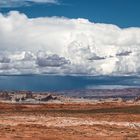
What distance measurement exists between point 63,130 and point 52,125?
5.81 metres

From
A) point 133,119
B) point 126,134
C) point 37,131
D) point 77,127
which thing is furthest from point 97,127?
point 133,119

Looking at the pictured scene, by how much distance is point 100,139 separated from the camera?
53.1 meters

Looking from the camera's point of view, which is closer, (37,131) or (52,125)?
(37,131)

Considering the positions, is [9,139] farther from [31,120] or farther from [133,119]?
[133,119]

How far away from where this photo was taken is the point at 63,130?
201ft

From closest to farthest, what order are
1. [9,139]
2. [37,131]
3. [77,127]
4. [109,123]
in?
[9,139], [37,131], [77,127], [109,123]

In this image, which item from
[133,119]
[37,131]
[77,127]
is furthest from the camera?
[133,119]

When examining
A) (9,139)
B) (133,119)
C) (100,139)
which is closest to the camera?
(9,139)

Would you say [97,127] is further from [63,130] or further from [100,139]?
[100,139]

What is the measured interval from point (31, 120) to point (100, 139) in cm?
2137

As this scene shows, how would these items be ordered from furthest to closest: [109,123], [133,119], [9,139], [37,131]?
1. [133,119]
2. [109,123]
3. [37,131]
4. [9,139]

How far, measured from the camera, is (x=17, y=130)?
58.2m

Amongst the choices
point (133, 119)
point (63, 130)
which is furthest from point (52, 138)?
point (133, 119)

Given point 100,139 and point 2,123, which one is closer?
point 100,139
